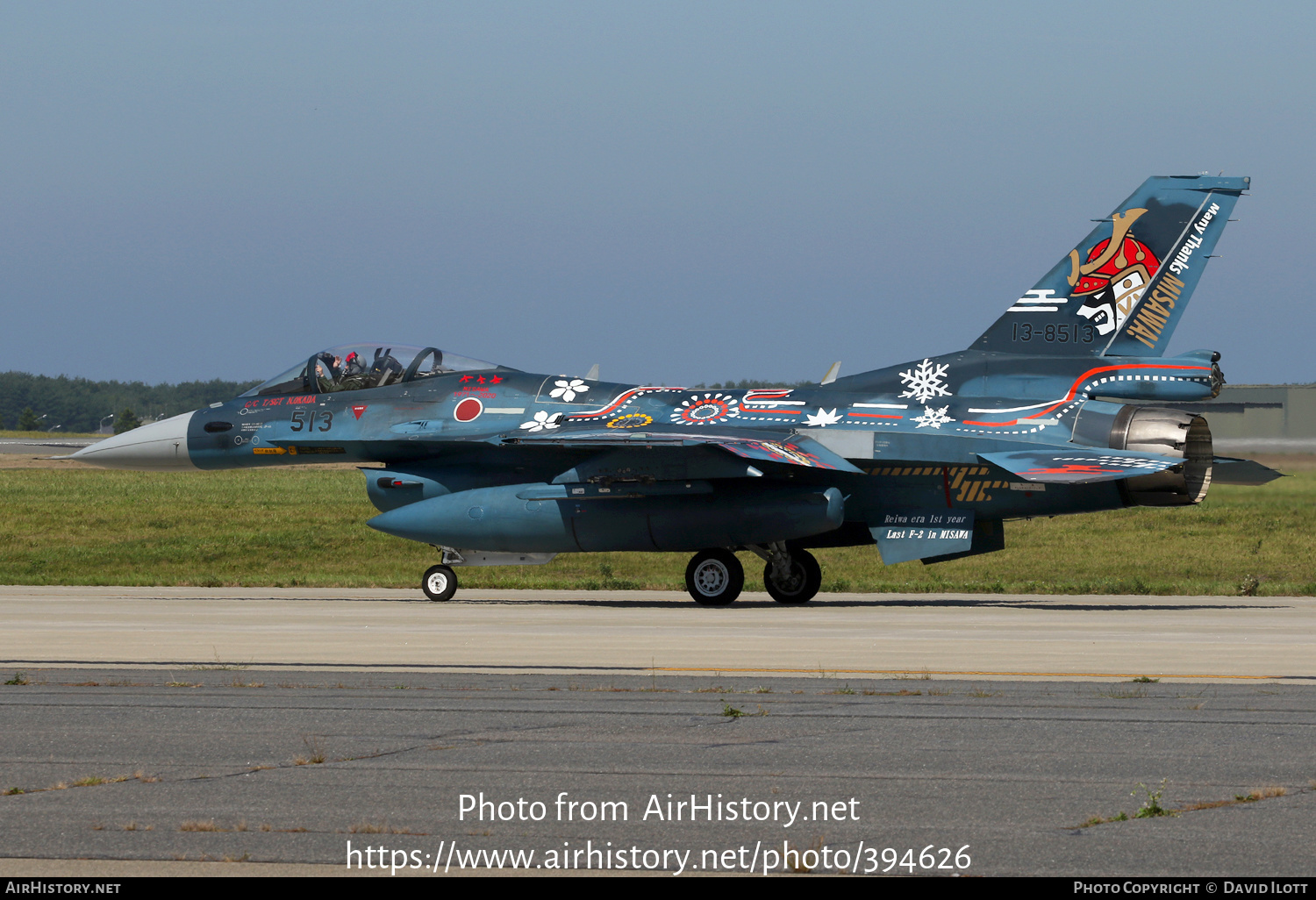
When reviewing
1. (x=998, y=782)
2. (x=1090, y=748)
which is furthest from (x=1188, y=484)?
(x=998, y=782)

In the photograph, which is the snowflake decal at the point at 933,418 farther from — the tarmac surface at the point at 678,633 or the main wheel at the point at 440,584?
the main wheel at the point at 440,584

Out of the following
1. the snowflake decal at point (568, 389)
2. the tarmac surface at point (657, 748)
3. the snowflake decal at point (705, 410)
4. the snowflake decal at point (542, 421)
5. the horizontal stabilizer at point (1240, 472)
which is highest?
the snowflake decal at point (568, 389)

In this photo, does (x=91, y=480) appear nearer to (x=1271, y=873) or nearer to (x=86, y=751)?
(x=86, y=751)

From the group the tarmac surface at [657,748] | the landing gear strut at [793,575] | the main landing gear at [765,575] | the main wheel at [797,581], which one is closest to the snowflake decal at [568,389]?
the main landing gear at [765,575]

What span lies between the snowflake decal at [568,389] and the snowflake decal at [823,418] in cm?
348

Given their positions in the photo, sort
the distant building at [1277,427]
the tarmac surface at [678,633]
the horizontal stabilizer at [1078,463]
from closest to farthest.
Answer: the tarmac surface at [678,633]
the horizontal stabilizer at [1078,463]
the distant building at [1277,427]

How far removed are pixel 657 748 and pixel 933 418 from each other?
13.4m

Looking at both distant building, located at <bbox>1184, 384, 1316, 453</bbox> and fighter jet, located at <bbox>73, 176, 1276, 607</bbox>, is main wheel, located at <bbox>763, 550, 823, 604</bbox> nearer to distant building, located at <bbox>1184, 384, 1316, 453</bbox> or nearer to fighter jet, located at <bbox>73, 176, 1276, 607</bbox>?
fighter jet, located at <bbox>73, 176, 1276, 607</bbox>

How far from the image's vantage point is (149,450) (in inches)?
973

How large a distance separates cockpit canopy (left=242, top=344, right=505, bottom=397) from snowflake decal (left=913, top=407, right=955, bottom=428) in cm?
656

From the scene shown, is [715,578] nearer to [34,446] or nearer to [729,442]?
[729,442]

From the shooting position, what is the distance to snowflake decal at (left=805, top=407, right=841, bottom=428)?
72.3 feet

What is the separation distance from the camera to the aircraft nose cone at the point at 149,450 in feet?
81.0

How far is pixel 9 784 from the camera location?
25.7 ft
